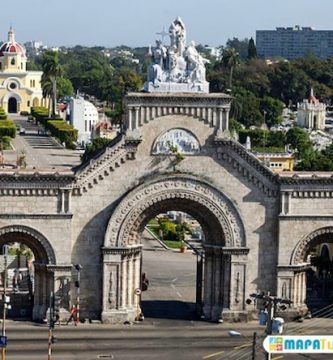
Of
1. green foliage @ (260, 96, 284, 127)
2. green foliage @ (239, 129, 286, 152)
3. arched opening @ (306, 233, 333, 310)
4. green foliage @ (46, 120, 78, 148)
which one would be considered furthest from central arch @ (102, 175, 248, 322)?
green foliage @ (260, 96, 284, 127)

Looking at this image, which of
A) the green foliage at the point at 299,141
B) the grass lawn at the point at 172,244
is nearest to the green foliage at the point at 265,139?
the green foliage at the point at 299,141

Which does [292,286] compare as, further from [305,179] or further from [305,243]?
A: [305,179]

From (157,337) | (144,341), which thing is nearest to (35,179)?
(144,341)

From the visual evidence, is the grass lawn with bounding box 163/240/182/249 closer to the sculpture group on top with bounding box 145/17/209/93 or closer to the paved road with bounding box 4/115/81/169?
the sculpture group on top with bounding box 145/17/209/93

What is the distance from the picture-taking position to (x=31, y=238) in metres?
56.2

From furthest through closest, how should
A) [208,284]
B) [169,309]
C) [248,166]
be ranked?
[169,309]
[208,284]
[248,166]

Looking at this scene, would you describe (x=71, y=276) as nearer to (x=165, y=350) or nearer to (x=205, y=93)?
(x=165, y=350)

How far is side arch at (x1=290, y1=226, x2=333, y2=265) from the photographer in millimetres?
57750

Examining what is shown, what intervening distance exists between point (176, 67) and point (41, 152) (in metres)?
93.2

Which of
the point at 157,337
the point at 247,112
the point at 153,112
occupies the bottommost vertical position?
the point at 157,337

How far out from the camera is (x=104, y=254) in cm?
5628

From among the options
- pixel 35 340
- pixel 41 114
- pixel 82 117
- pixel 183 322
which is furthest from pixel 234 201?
pixel 41 114

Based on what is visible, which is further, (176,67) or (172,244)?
(172,244)

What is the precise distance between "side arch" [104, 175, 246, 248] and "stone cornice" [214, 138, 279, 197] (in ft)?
5.33
